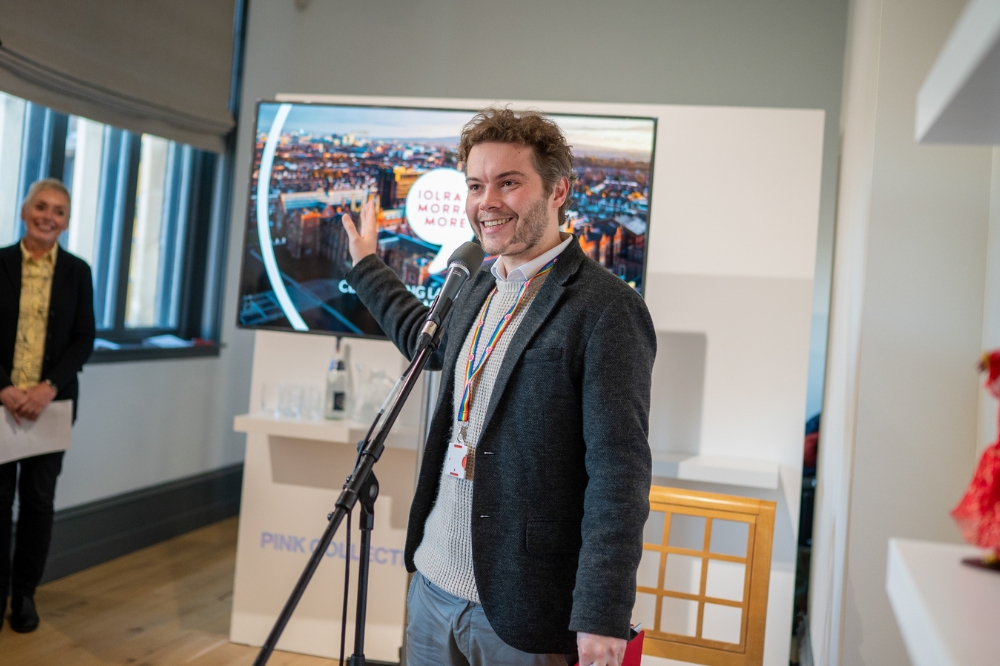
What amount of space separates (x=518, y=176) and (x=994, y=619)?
113 centimetres

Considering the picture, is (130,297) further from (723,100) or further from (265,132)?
(723,100)

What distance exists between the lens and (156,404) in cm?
443

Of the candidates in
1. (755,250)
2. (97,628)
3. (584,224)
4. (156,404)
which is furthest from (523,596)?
(156,404)

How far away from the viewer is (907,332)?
1593mm

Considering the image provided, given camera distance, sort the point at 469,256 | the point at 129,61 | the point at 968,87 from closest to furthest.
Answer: the point at 968,87 < the point at 469,256 < the point at 129,61

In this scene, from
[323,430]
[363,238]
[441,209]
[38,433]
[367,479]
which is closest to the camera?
[367,479]

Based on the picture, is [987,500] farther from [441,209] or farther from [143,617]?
[143,617]

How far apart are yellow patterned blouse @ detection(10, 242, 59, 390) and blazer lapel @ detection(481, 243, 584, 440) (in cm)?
235

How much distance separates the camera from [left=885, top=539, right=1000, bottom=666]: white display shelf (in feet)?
1.37

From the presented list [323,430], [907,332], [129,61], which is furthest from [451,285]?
[129,61]

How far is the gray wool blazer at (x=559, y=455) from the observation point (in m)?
1.32

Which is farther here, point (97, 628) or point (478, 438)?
point (97, 628)

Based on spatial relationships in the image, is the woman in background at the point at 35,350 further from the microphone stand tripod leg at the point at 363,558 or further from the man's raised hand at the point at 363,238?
the microphone stand tripod leg at the point at 363,558

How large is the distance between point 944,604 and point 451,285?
1080 mm
